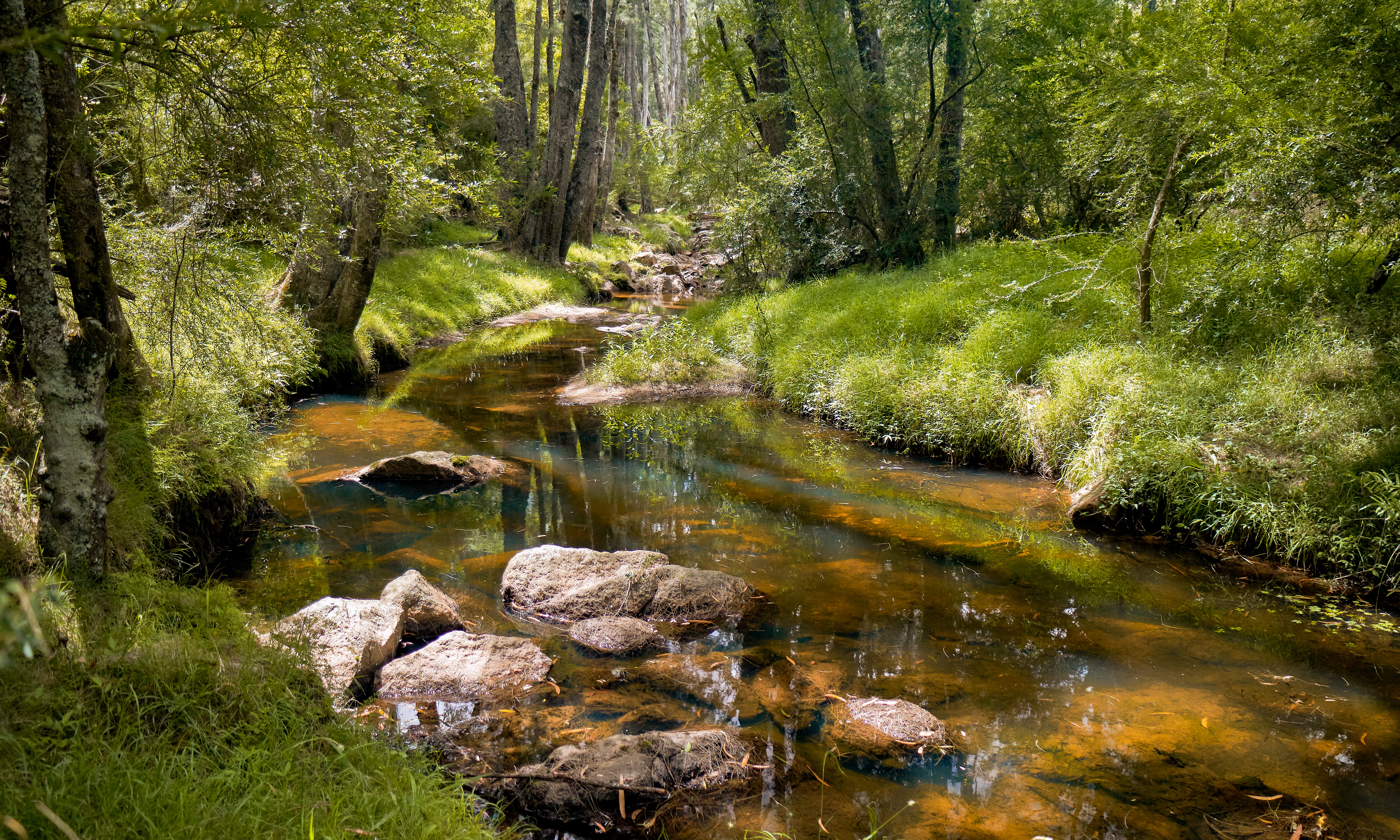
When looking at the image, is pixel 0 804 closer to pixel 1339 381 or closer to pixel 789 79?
pixel 1339 381

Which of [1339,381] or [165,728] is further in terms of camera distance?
[1339,381]

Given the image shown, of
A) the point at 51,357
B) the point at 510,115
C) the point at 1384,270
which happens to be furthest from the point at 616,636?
the point at 510,115

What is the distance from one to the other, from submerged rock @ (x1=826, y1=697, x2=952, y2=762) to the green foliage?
12.0 feet

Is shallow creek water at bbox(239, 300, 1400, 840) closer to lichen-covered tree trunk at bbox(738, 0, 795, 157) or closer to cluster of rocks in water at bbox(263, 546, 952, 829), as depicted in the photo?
cluster of rocks in water at bbox(263, 546, 952, 829)

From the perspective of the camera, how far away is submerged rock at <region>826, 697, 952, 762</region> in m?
3.89

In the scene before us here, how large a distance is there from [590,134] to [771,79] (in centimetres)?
666

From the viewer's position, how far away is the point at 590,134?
2209 cm

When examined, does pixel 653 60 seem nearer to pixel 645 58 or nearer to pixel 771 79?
pixel 645 58

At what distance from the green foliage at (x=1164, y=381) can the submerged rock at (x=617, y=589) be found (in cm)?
373

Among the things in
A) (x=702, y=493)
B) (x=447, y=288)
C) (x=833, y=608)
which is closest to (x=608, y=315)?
(x=447, y=288)

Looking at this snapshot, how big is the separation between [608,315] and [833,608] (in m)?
15.7

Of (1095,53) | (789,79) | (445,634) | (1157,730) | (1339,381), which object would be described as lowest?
(1157,730)

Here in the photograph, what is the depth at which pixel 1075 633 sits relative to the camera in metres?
5.18

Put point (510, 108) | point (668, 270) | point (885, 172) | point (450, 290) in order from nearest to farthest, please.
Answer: point (885, 172)
point (450, 290)
point (510, 108)
point (668, 270)
